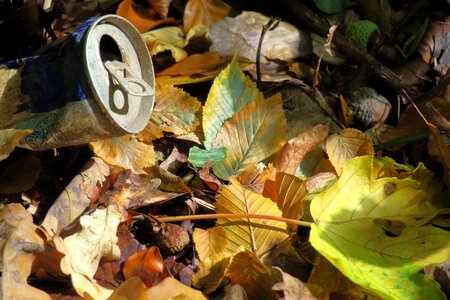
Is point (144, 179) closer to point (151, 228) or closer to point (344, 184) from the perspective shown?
point (151, 228)

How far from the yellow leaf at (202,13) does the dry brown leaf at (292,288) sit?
830mm

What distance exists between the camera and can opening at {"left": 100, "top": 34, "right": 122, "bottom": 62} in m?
1.10

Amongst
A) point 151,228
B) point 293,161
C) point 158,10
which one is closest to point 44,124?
point 151,228

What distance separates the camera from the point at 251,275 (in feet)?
3.30

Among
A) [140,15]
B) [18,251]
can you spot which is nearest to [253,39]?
[140,15]

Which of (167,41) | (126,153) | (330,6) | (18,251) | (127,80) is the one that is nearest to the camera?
(18,251)

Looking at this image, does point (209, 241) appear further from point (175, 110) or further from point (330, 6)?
point (330, 6)

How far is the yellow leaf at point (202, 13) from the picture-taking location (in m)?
1.60

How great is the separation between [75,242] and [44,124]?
0.71 feet

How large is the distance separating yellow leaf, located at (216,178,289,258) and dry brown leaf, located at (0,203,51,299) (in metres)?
0.31

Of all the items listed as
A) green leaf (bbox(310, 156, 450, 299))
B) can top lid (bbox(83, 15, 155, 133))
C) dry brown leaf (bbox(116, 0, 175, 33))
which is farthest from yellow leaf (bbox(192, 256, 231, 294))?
dry brown leaf (bbox(116, 0, 175, 33))

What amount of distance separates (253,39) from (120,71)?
22.8 inches

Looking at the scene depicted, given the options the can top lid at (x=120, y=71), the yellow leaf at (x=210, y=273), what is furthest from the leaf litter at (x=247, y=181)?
the can top lid at (x=120, y=71)

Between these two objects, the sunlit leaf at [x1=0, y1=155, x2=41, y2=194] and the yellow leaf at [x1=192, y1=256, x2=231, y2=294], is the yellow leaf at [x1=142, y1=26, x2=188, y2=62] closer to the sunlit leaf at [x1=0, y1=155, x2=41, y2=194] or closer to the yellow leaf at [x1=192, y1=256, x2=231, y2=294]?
the sunlit leaf at [x1=0, y1=155, x2=41, y2=194]
